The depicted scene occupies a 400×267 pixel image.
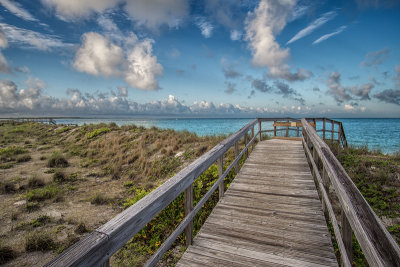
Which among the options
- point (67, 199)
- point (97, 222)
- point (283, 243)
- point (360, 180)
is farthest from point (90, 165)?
point (360, 180)

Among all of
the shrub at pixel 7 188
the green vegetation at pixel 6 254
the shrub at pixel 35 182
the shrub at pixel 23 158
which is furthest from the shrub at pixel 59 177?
the shrub at pixel 23 158

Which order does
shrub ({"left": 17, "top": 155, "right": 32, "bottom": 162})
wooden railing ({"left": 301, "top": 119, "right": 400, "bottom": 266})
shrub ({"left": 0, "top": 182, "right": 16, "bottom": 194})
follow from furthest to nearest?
shrub ({"left": 17, "top": 155, "right": 32, "bottom": 162}), shrub ({"left": 0, "top": 182, "right": 16, "bottom": 194}), wooden railing ({"left": 301, "top": 119, "right": 400, "bottom": 266})

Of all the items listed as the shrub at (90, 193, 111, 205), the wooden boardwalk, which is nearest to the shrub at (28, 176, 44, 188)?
the shrub at (90, 193, 111, 205)

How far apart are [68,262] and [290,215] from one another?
326 centimetres

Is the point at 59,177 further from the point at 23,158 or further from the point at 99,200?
the point at 23,158

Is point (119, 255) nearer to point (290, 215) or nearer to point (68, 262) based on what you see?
point (290, 215)

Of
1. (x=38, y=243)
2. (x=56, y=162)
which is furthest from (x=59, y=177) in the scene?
(x=38, y=243)

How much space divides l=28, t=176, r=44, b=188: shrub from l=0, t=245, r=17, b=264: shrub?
4509mm

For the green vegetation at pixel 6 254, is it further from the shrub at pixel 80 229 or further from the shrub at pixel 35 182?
the shrub at pixel 35 182

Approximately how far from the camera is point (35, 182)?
800 centimetres

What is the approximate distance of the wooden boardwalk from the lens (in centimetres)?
238

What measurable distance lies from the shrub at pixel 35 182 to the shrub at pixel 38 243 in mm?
4319

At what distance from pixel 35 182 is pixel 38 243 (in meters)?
4.78

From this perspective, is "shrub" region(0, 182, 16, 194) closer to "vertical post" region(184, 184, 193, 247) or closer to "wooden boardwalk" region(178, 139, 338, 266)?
"wooden boardwalk" region(178, 139, 338, 266)
